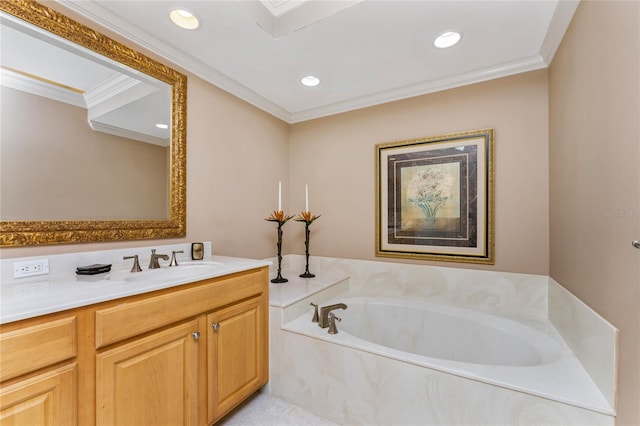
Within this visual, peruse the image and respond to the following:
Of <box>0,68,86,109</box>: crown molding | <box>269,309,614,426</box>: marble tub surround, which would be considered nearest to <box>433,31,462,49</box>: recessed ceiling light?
<box>269,309,614,426</box>: marble tub surround

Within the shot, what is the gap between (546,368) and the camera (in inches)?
53.1

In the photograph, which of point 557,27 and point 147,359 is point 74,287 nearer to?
point 147,359

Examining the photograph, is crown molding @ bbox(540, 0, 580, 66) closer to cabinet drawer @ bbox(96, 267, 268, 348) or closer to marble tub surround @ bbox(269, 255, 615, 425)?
marble tub surround @ bbox(269, 255, 615, 425)

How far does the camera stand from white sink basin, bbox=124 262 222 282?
4.54 feet

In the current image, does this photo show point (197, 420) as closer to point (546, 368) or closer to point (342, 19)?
point (546, 368)

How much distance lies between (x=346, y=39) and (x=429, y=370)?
198 centimetres

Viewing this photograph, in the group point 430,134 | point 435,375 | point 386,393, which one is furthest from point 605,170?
point 386,393

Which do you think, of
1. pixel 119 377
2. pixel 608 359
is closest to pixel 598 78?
pixel 608 359

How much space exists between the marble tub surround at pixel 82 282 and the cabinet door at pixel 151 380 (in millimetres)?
230

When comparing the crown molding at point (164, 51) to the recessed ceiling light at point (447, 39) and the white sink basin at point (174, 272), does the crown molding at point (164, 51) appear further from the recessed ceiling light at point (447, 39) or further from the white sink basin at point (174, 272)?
the recessed ceiling light at point (447, 39)

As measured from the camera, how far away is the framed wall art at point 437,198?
2.15 meters

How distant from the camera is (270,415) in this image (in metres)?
1.71

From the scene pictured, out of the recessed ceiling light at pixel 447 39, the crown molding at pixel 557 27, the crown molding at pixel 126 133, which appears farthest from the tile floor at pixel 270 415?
the crown molding at pixel 557 27

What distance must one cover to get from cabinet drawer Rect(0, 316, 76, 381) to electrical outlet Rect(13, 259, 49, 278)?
552mm
